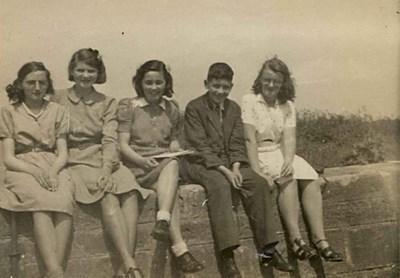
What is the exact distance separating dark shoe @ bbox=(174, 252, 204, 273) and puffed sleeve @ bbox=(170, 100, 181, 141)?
2.39ft

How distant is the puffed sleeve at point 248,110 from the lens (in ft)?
12.5

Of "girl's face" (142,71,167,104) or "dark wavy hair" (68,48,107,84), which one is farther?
"girl's face" (142,71,167,104)

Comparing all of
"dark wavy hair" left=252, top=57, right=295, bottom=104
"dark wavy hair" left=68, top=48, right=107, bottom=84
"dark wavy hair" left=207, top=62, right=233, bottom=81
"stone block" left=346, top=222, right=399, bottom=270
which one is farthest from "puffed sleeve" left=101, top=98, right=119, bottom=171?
"stone block" left=346, top=222, right=399, bottom=270

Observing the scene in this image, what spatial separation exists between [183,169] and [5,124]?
107cm

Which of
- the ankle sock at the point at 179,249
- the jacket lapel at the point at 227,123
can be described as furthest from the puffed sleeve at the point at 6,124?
the jacket lapel at the point at 227,123

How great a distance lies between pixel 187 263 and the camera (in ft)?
11.4

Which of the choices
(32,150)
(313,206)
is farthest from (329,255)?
(32,150)

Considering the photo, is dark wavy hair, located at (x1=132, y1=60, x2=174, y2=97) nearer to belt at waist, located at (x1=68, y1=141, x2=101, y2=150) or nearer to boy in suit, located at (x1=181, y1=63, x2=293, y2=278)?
boy in suit, located at (x1=181, y1=63, x2=293, y2=278)

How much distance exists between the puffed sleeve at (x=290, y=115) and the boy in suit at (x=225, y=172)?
327 mm

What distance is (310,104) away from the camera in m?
3.93

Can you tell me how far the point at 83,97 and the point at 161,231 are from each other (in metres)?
0.92

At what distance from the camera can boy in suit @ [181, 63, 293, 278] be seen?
11.6ft

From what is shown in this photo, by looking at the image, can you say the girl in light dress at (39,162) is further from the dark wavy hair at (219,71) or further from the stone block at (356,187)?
the stone block at (356,187)

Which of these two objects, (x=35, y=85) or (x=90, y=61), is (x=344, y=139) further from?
(x=35, y=85)
